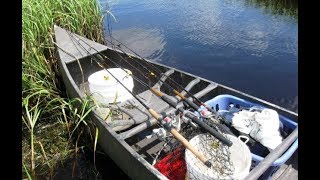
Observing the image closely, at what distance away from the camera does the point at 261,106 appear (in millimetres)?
5266

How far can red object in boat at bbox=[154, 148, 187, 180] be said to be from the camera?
15.4 feet

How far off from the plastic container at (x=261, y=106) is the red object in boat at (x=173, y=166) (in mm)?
1035

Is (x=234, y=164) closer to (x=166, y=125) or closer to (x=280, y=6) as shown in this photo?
(x=166, y=125)

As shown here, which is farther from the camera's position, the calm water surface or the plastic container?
the calm water surface

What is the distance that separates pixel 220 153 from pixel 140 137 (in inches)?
80.8

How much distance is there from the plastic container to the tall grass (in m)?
2.30

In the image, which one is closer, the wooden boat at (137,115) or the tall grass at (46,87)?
the wooden boat at (137,115)

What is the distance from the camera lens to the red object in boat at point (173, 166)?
4703 mm


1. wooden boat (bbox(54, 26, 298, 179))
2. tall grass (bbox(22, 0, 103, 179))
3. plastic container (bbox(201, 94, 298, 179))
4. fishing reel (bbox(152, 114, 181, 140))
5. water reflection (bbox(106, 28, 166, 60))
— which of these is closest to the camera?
plastic container (bbox(201, 94, 298, 179))

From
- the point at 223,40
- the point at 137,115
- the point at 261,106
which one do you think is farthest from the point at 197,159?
the point at 223,40

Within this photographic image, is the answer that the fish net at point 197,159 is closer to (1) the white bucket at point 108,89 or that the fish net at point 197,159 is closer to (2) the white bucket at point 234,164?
(2) the white bucket at point 234,164

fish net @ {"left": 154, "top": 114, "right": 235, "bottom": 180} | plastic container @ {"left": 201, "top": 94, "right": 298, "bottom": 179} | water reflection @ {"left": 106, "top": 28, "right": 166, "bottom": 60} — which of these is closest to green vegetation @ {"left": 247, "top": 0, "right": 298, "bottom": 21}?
water reflection @ {"left": 106, "top": 28, "right": 166, "bottom": 60}

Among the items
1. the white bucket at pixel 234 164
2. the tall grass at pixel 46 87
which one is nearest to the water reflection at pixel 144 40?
the tall grass at pixel 46 87

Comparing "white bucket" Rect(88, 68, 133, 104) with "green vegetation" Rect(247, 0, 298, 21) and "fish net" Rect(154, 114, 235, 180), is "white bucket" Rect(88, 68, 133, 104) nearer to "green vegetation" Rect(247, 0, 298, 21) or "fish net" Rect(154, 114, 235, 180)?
"fish net" Rect(154, 114, 235, 180)
